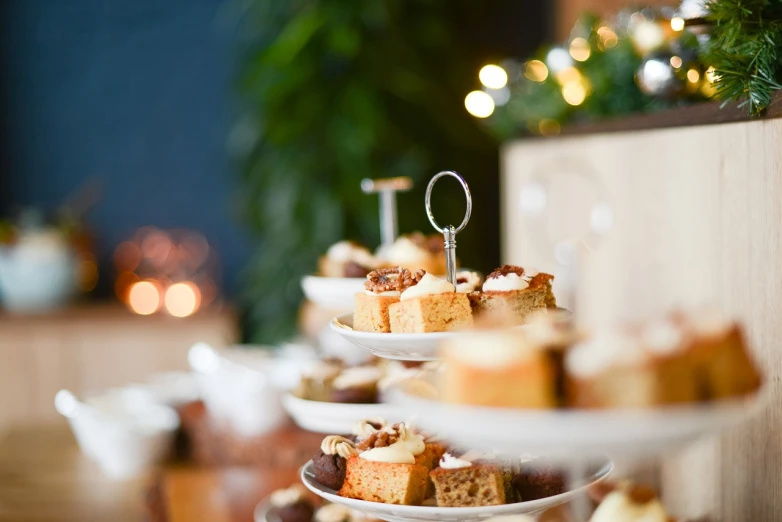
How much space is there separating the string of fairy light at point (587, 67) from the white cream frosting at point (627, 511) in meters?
0.57

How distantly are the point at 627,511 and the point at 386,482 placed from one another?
0.30 m

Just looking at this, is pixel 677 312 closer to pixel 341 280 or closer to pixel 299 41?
pixel 341 280

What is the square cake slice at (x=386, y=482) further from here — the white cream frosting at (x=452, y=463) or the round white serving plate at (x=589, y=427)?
the round white serving plate at (x=589, y=427)

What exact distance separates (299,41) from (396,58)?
1.42 feet

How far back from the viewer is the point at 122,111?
436cm

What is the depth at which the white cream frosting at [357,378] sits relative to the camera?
1573 mm

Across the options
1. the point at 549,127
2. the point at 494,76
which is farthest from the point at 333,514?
the point at 494,76

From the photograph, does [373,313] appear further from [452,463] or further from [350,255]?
[350,255]

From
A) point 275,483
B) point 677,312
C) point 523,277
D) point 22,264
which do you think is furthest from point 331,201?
point 677,312

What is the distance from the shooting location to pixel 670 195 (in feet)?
5.70

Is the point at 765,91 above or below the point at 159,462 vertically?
above

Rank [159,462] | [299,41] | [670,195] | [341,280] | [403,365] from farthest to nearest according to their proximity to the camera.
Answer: [299,41] → [159,462] → [670,195] → [403,365] → [341,280]

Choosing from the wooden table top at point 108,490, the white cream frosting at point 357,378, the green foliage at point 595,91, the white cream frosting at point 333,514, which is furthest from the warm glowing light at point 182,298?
the white cream frosting at point 333,514

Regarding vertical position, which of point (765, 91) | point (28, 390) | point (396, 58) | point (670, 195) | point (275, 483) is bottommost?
point (28, 390)
